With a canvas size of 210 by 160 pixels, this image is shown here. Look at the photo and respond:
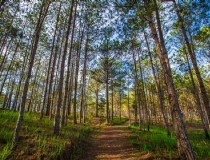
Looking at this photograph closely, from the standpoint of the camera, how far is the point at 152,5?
5598 millimetres

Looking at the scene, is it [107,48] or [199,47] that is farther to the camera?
[107,48]

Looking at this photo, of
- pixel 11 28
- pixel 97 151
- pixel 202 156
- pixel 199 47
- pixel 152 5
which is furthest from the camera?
pixel 11 28

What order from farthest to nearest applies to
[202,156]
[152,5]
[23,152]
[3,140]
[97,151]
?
1. [97,151]
2. [152,5]
3. [202,156]
4. [3,140]
5. [23,152]

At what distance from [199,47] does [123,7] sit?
34.7 ft

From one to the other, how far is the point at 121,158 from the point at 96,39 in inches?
532

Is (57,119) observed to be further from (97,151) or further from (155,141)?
(155,141)

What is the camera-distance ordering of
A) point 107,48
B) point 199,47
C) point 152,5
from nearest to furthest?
point 152,5
point 199,47
point 107,48

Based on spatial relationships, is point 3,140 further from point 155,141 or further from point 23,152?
point 155,141

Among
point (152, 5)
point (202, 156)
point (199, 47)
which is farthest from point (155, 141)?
point (199, 47)

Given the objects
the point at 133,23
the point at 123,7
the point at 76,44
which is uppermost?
the point at 76,44

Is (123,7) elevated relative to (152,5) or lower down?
elevated

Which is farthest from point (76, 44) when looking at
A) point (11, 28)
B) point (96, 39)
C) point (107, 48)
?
point (11, 28)

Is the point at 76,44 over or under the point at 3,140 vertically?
over

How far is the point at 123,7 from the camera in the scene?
637 cm
